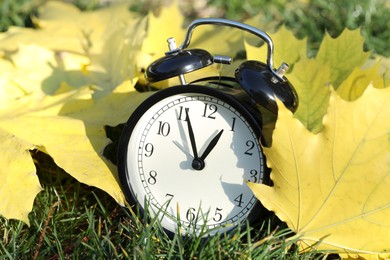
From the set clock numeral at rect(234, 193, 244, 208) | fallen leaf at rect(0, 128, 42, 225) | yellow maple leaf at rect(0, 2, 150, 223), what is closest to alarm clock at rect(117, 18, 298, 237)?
clock numeral at rect(234, 193, 244, 208)

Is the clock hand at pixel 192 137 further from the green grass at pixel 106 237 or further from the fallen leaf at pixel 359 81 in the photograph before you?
the fallen leaf at pixel 359 81

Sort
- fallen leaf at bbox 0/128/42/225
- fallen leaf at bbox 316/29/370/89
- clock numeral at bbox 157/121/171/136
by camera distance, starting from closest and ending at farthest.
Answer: fallen leaf at bbox 0/128/42/225 < clock numeral at bbox 157/121/171/136 < fallen leaf at bbox 316/29/370/89

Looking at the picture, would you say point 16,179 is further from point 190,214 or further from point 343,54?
point 343,54

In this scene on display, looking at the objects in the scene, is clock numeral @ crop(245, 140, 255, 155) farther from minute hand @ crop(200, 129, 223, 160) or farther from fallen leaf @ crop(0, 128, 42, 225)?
fallen leaf @ crop(0, 128, 42, 225)

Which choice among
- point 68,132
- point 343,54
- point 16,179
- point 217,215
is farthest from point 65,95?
point 343,54

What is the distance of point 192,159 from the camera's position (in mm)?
1828

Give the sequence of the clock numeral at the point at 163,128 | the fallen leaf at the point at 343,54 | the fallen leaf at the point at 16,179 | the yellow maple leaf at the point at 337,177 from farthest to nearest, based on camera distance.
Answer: the fallen leaf at the point at 343,54 → the clock numeral at the point at 163,128 → the fallen leaf at the point at 16,179 → the yellow maple leaf at the point at 337,177

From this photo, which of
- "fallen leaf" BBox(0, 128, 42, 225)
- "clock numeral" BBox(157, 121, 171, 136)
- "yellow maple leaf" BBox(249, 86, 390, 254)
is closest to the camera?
"yellow maple leaf" BBox(249, 86, 390, 254)

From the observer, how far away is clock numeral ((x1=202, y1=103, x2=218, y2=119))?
71.1 inches

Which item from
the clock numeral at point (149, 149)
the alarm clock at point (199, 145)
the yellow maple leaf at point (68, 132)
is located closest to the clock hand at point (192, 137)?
the alarm clock at point (199, 145)

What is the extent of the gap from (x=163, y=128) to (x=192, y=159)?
0.39ft

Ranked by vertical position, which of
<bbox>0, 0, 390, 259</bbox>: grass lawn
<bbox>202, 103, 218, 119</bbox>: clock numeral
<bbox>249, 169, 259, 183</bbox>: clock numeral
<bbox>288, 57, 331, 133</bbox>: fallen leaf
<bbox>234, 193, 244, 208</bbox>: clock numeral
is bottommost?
<bbox>0, 0, 390, 259</bbox>: grass lawn

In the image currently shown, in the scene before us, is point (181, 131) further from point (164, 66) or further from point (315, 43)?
point (315, 43)

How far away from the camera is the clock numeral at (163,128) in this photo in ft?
6.08
